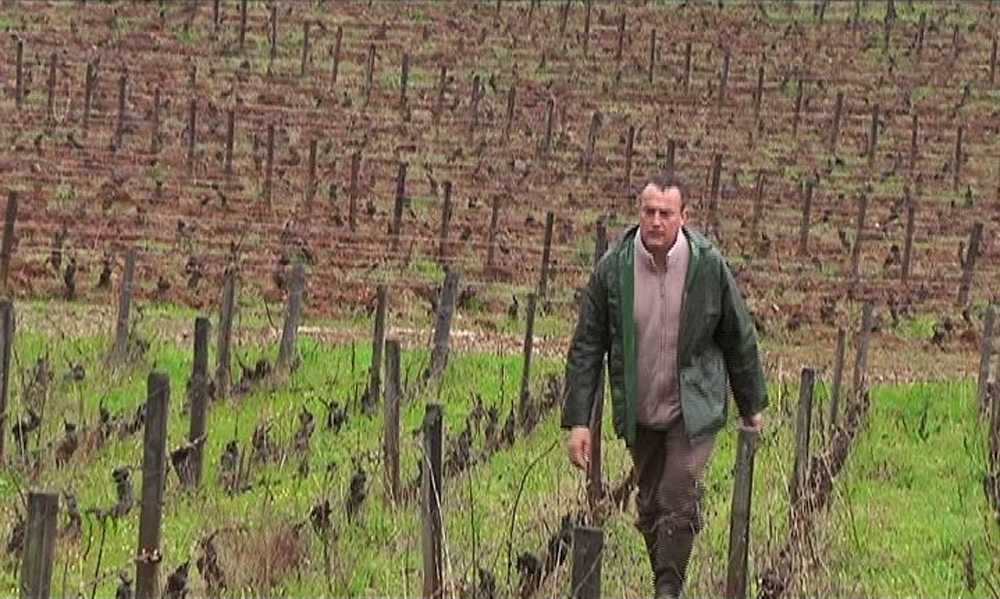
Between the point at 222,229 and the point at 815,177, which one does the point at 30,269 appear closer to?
the point at 222,229

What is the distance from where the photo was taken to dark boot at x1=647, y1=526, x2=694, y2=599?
7574mm

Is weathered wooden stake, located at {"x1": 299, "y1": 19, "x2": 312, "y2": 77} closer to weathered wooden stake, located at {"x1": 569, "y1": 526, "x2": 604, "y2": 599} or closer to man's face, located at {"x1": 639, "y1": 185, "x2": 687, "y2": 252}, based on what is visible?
man's face, located at {"x1": 639, "y1": 185, "x2": 687, "y2": 252}

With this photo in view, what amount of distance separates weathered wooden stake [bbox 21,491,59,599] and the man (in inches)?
84.7

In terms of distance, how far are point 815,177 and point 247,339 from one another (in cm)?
1185

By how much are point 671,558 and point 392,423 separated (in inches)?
92.0

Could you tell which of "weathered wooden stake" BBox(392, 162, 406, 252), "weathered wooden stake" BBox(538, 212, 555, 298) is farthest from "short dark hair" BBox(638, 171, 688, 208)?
"weathered wooden stake" BBox(392, 162, 406, 252)

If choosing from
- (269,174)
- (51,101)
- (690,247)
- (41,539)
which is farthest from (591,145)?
(41,539)

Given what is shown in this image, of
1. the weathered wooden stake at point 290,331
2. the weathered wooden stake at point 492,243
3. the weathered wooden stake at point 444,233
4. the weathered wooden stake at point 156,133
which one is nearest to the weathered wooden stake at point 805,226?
the weathered wooden stake at point 492,243

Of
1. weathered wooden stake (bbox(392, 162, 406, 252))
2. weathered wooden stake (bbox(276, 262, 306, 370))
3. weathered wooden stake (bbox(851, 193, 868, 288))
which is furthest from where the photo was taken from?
weathered wooden stake (bbox(392, 162, 406, 252))

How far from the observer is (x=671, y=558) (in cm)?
764

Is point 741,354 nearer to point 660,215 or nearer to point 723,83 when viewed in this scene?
point 660,215

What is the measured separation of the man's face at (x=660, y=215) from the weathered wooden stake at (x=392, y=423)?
90.8 inches

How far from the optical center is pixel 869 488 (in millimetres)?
11094

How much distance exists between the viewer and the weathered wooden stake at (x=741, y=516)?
23.0 ft
